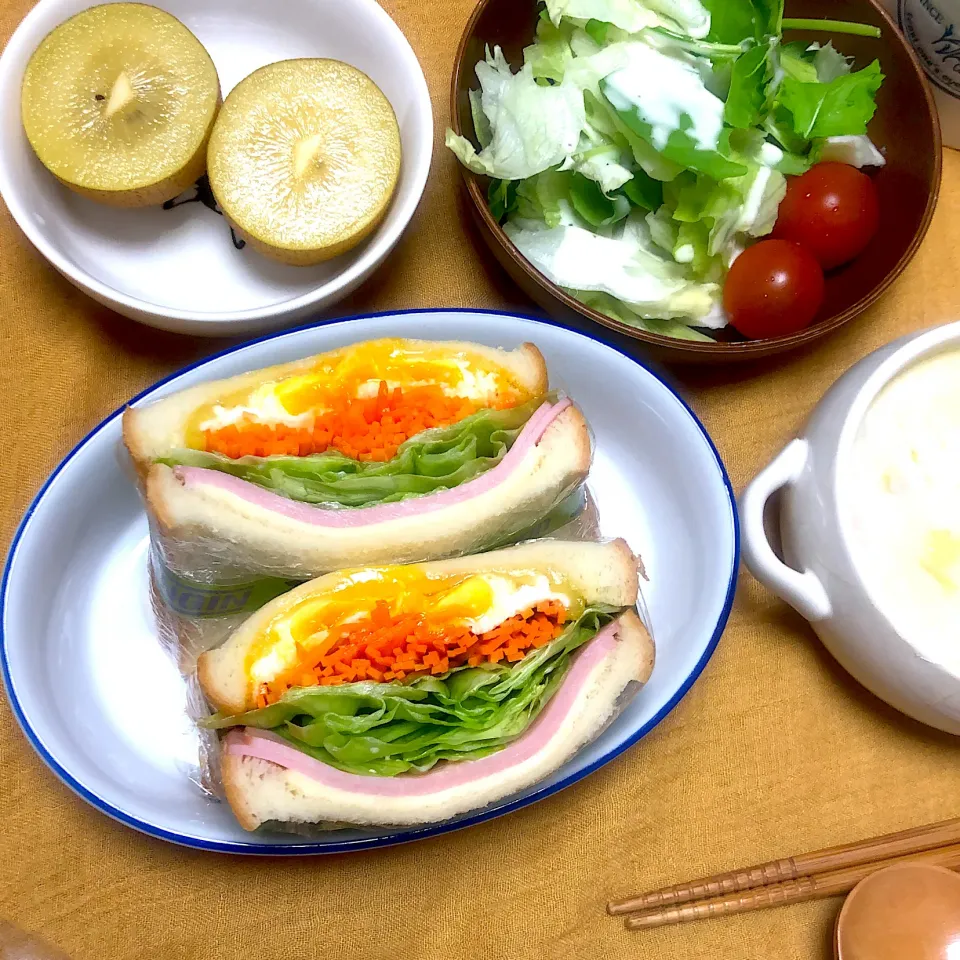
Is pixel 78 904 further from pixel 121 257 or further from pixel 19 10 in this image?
pixel 19 10

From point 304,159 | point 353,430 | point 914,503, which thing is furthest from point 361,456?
point 914,503

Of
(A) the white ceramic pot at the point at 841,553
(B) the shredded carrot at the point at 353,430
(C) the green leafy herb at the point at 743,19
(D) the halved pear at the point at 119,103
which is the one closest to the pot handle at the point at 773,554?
(A) the white ceramic pot at the point at 841,553

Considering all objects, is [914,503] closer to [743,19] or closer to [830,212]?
[830,212]

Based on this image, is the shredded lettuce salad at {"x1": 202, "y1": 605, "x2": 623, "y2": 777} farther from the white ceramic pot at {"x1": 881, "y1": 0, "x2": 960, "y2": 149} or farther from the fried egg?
the white ceramic pot at {"x1": 881, "y1": 0, "x2": 960, "y2": 149}

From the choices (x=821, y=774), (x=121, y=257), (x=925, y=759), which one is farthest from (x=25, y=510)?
(x=925, y=759)

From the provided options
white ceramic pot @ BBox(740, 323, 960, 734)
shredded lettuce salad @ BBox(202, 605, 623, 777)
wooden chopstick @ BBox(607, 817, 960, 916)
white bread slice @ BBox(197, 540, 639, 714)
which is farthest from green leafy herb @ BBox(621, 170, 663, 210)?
wooden chopstick @ BBox(607, 817, 960, 916)
